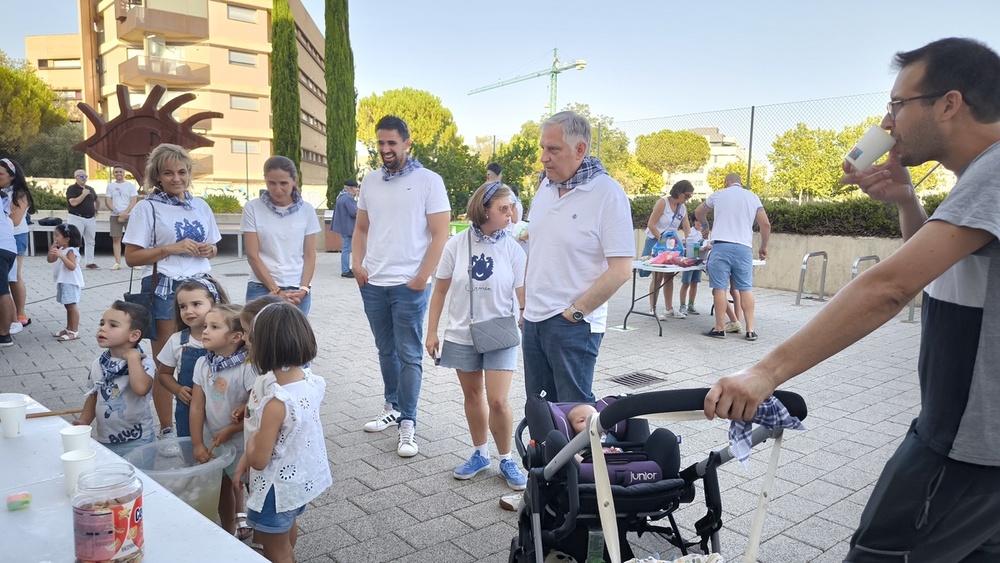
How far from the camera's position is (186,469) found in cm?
250

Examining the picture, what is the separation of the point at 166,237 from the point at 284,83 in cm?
2753

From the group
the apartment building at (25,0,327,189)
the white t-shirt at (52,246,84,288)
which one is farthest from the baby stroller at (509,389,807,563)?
the apartment building at (25,0,327,189)

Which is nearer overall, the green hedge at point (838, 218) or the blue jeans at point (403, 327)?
the blue jeans at point (403, 327)

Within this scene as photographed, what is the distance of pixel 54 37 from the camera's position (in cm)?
4975

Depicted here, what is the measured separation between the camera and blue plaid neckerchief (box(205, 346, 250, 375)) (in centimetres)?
305

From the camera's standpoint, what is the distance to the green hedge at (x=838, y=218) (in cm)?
1098

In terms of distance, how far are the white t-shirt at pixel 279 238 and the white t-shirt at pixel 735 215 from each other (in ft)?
16.5

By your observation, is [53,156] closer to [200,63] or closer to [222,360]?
[200,63]

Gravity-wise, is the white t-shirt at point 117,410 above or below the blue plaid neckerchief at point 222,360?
below

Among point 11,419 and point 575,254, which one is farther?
point 575,254

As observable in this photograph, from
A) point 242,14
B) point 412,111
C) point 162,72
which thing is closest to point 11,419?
point 162,72


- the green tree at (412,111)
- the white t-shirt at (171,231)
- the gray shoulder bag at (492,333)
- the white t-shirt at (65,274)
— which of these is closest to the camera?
the gray shoulder bag at (492,333)

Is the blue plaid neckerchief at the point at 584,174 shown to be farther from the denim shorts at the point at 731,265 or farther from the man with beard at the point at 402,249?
the denim shorts at the point at 731,265

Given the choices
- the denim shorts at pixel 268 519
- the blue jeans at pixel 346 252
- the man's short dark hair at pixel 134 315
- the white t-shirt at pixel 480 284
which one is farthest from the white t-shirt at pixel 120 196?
the denim shorts at pixel 268 519
